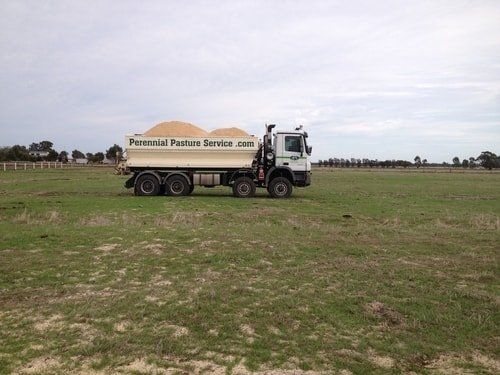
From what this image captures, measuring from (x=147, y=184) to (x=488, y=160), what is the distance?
130 m

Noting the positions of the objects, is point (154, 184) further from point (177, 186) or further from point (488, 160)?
point (488, 160)

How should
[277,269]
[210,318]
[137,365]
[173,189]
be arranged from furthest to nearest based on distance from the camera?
[173,189]
[277,269]
[210,318]
[137,365]

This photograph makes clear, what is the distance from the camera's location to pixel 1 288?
6828 mm

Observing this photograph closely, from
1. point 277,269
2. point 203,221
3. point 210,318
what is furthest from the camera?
point 203,221

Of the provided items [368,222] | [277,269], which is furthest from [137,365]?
[368,222]

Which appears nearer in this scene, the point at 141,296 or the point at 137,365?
the point at 137,365

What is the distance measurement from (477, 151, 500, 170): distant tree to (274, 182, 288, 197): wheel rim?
393 feet

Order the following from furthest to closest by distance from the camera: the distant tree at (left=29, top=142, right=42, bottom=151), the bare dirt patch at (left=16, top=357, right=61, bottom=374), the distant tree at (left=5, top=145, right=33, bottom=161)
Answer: the distant tree at (left=29, top=142, right=42, bottom=151) < the distant tree at (left=5, top=145, right=33, bottom=161) < the bare dirt patch at (left=16, top=357, right=61, bottom=374)

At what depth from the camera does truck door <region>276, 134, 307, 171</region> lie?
897 inches

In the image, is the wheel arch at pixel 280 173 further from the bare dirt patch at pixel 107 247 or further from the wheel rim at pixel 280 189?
the bare dirt patch at pixel 107 247

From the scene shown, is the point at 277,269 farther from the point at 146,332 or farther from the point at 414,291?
the point at 146,332

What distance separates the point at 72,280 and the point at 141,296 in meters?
1.45

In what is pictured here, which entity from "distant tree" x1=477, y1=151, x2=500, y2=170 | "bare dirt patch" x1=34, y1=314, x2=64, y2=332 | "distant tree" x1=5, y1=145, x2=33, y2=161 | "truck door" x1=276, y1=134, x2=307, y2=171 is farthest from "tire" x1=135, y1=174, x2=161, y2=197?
"distant tree" x1=477, y1=151, x2=500, y2=170

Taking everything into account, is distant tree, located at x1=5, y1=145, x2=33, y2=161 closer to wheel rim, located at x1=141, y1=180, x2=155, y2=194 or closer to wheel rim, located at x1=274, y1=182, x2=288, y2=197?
wheel rim, located at x1=141, y1=180, x2=155, y2=194
